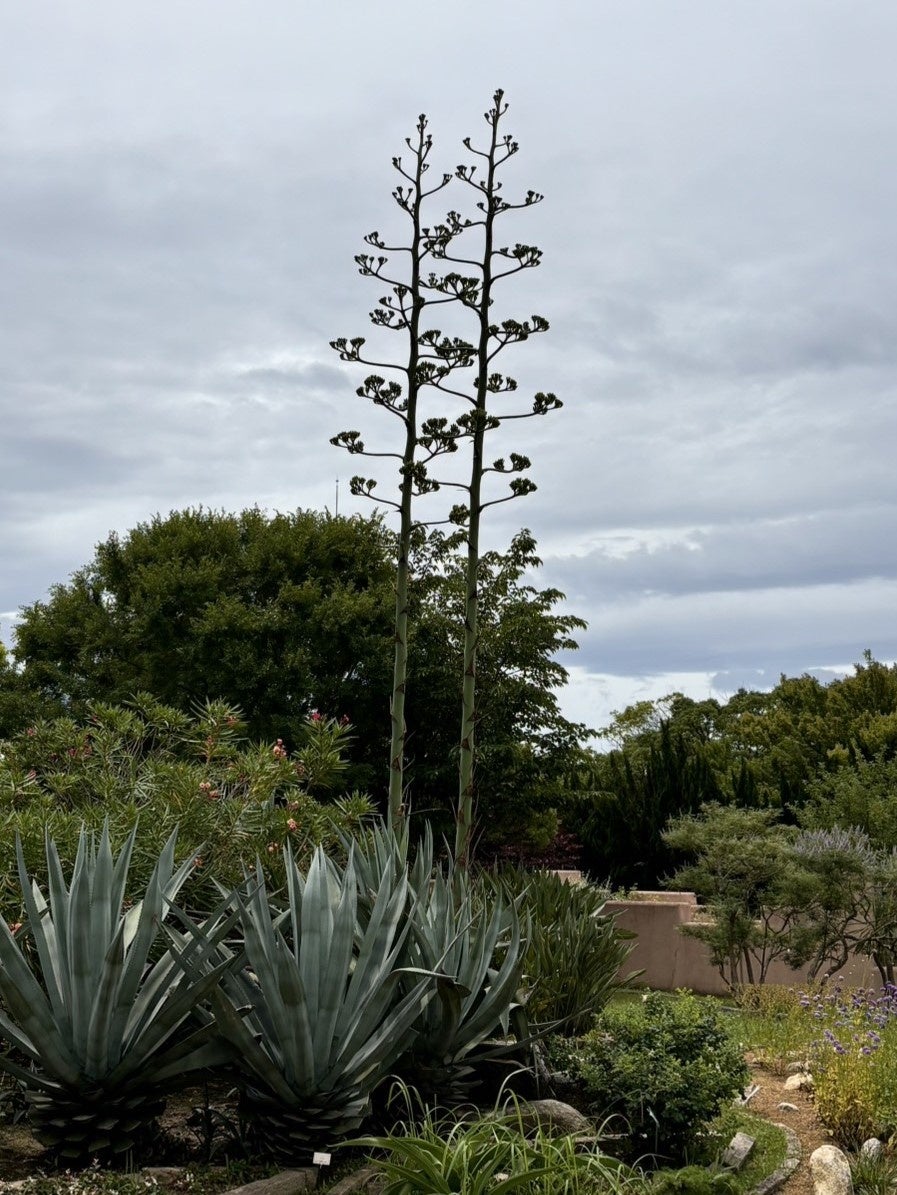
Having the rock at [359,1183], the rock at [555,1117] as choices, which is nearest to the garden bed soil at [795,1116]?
the rock at [555,1117]

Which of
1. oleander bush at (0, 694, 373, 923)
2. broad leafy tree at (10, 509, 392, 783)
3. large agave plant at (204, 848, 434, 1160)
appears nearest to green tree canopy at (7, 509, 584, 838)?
broad leafy tree at (10, 509, 392, 783)

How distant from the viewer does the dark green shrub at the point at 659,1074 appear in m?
6.44

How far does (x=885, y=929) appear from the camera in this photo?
46.5 feet

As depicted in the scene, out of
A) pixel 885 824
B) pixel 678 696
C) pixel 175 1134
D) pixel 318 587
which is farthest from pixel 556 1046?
pixel 678 696

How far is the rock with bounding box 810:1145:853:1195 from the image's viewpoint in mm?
6258

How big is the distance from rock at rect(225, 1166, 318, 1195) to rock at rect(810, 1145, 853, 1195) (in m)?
2.55

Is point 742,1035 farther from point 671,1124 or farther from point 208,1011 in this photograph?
point 208,1011

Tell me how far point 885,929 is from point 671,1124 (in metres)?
8.56

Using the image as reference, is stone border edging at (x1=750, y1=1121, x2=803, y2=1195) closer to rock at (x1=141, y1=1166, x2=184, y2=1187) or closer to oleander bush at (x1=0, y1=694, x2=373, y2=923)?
rock at (x1=141, y1=1166, x2=184, y2=1187)

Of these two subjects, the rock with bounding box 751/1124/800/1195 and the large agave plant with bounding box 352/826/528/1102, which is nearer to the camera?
the rock with bounding box 751/1124/800/1195

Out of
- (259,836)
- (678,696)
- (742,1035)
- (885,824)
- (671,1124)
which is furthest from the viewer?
(678,696)

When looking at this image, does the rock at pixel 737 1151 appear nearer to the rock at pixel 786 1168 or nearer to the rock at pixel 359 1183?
the rock at pixel 786 1168

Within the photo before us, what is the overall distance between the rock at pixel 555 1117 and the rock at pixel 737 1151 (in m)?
0.76

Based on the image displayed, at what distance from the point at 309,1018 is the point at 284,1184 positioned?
0.69m
